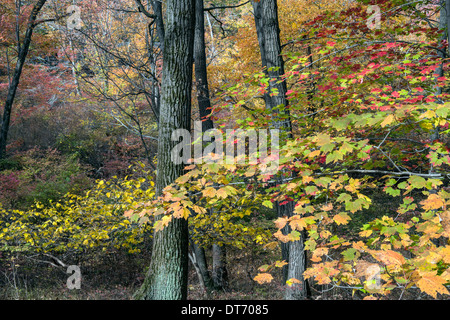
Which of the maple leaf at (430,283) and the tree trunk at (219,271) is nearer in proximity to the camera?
the maple leaf at (430,283)

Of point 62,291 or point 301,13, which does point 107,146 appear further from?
point 301,13

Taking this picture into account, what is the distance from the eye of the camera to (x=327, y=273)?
8.55 feet

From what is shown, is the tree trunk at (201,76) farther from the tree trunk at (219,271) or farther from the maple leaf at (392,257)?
the maple leaf at (392,257)

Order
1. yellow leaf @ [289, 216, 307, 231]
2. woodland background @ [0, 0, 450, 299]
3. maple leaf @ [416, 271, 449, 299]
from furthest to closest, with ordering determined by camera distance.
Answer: woodland background @ [0, 0, 450, 299], yellow leaf @ [289, 216, 307, 231], maple leaf @ [416, 271, 449, 299]

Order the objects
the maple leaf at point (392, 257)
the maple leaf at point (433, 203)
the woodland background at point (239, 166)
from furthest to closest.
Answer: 1. the woodland background at point (239, 166)
2. the maple leaf at point (433, 203)
3. the maple leaf at point (392, 257)

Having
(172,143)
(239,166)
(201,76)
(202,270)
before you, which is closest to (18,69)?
(201,76)

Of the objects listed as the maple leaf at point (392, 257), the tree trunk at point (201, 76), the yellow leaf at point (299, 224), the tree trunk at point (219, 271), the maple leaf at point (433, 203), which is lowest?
the tree trunk at point (219, 271)

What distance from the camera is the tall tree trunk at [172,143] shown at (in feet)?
12.3

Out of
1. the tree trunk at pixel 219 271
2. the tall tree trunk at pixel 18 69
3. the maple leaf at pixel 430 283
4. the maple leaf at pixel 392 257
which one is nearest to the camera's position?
the maple leaf at pixel 430 283

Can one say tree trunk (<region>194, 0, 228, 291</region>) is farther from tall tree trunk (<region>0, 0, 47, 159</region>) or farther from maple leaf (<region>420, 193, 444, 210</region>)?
tall tree trunk (<region>0, 0, 47, 159</region>)

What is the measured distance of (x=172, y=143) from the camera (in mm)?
3795

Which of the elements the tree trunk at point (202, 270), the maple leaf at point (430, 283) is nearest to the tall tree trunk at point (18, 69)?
the tree trunk at point (202, 270)

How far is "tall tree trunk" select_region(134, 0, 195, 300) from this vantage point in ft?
12.3

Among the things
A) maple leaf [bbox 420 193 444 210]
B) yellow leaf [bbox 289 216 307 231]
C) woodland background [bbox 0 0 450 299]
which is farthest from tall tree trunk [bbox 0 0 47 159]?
maple leaf [bbox 420 193 444 210]
